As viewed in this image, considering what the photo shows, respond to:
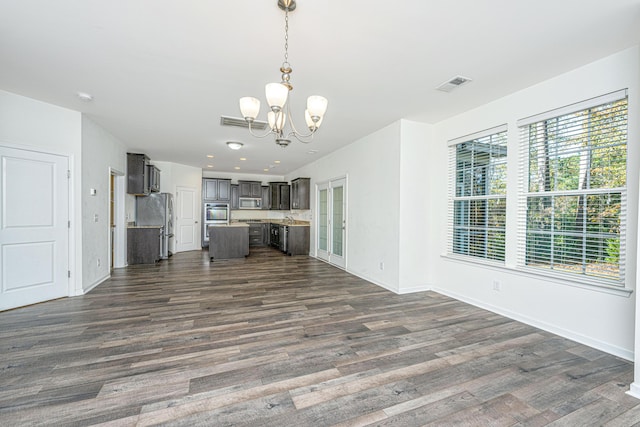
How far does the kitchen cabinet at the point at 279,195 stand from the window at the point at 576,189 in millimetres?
7450

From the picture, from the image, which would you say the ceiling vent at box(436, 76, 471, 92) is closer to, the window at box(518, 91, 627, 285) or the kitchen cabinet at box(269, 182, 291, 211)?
the window at box(518, 91, 627, 285)

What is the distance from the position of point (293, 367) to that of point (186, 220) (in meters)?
7.46

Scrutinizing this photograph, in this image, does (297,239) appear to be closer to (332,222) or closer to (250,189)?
(332,222)

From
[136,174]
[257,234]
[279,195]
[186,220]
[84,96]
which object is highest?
[84,96]

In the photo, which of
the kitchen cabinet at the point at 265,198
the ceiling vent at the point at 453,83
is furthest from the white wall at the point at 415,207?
the kitchen cabinet at the point at 265,198

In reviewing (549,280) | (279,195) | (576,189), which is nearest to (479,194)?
(576,189)

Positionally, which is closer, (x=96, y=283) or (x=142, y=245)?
(x=96, y=283)

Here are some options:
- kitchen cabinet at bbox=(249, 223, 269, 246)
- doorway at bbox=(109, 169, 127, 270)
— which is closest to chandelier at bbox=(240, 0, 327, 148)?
doorway at bbox=(109, 169, 127, 270)

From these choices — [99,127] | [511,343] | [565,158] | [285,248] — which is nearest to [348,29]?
[565,158]

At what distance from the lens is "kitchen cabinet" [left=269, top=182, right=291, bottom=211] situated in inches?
387

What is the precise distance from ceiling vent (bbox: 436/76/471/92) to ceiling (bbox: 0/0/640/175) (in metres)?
0.08

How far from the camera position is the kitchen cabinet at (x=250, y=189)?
381 inches

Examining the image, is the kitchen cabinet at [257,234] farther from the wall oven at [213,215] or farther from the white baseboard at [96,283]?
the white baseboard at [96,283]

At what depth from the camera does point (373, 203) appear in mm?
4938
